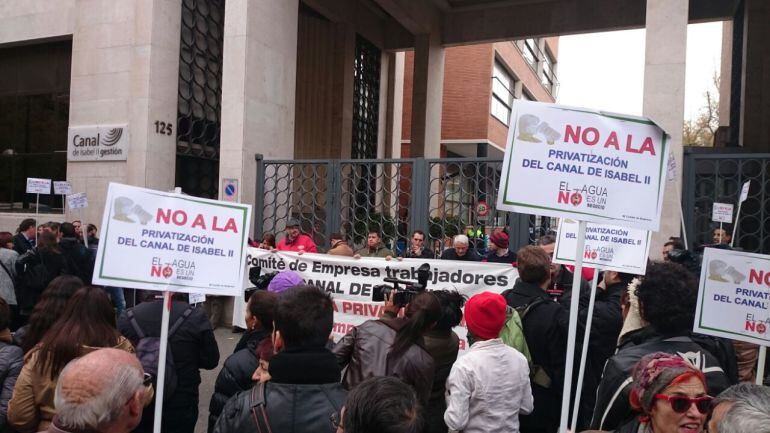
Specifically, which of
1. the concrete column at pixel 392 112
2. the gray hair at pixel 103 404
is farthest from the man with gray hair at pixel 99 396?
the concrete column at pixel 392 112

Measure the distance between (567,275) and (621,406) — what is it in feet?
11.8

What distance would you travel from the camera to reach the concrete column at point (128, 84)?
12.5 m

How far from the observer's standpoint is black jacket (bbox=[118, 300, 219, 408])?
13.4 feet

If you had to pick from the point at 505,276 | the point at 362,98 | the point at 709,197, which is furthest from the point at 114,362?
the point at 362,98

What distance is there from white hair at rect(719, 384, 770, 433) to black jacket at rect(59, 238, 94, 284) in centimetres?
879

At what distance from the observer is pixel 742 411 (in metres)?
1.94

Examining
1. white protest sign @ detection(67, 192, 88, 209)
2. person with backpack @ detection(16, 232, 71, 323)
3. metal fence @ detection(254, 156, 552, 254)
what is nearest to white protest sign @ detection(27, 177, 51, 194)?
white protest sign @ detection(67, 192, 88, 209)

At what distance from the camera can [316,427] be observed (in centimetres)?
261

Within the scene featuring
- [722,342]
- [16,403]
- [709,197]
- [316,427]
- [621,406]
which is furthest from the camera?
[709,197]

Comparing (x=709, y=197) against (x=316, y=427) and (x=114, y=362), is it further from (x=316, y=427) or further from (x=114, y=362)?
(x=114, y=362)

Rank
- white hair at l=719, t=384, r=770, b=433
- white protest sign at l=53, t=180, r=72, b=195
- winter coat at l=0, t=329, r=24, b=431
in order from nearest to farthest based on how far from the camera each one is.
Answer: white hair at l=719, t=384, r=770, b=433
winter coat at l=0, t=329, r=24, b=431
white protest sign at l=53, t=180, r=72, b=195

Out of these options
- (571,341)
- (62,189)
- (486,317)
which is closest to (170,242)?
(486,317)

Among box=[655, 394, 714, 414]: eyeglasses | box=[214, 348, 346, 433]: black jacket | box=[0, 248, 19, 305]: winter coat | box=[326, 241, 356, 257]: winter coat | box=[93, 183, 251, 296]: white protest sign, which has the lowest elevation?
box=[0, 248, 19, 305]: winter coat

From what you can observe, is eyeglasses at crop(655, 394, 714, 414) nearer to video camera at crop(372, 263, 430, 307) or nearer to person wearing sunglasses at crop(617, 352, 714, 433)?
person wearing sunglasses at crop(617, 352, 714, 433)
